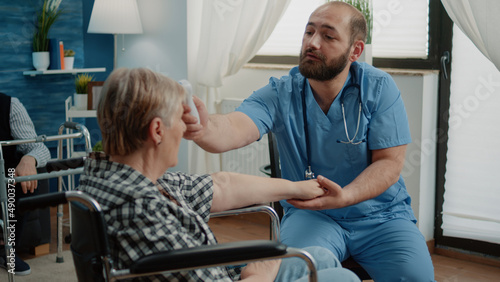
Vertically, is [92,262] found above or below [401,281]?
above

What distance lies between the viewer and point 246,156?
371cm

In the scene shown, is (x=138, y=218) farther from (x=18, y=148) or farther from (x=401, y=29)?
(x=401, y=29)

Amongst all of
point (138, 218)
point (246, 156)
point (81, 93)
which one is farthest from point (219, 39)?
point (138, 218)

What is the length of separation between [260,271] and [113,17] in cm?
276

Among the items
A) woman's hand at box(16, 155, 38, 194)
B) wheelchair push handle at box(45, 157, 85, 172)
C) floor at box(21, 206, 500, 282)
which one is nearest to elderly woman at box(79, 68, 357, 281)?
wheelchair push handle at box(45, 157, 85, 172)

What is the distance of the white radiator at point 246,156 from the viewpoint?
3607 millimetres

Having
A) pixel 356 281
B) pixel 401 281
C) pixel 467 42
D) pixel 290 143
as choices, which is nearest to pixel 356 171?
pixel 290 143

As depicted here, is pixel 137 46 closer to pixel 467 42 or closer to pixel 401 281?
pixel 467 42

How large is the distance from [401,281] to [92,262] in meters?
0.95

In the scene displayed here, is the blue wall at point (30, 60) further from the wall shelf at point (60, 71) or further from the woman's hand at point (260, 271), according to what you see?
the woman's hand at point (260, 271)

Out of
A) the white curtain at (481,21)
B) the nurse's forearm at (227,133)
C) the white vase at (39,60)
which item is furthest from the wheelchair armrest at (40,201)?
the white vase at (39,60)

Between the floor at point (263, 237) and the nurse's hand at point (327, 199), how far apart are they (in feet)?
4.08

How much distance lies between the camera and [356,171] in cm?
198

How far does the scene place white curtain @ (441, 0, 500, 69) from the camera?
2.49 metres
